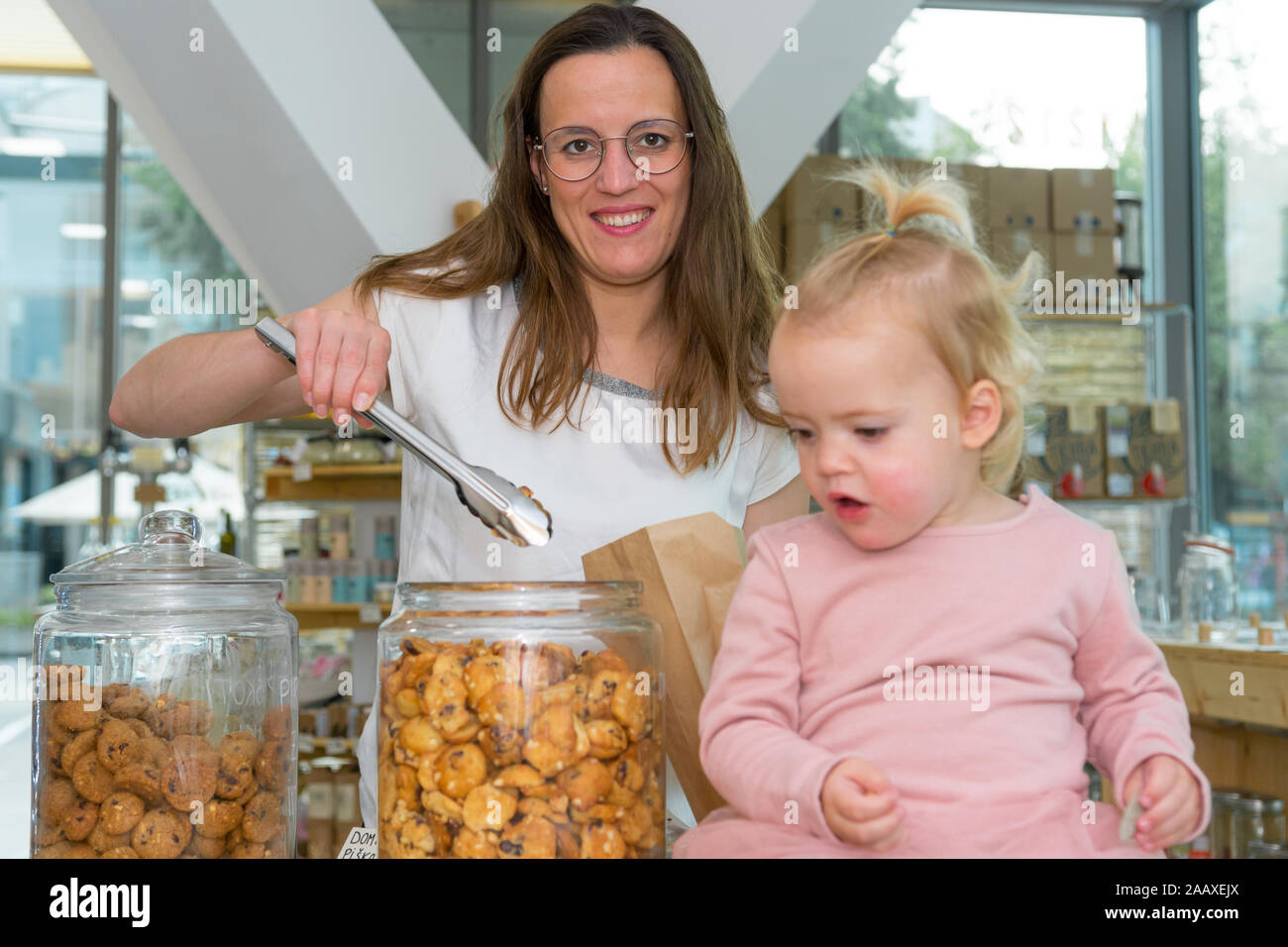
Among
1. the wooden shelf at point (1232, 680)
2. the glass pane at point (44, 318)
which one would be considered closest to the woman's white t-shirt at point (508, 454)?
the wooden shelf at point (1232, 680)

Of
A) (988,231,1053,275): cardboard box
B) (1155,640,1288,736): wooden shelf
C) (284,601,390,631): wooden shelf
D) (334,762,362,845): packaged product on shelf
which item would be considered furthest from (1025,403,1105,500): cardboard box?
(334,762,362,845): packaged product on shelf

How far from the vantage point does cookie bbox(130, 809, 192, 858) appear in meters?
0.71

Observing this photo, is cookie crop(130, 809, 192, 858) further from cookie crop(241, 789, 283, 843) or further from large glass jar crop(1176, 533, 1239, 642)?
large glass jar crop(1176, 533, 1239, 642)

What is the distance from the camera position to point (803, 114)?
8.43ft

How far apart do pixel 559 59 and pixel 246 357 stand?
445mm

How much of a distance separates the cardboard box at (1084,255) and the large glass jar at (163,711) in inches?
150

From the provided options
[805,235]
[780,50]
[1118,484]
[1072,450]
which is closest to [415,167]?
[780,50]

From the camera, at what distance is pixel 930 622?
2.50 ft

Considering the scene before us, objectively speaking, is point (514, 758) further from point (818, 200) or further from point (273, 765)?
point (818, 200)

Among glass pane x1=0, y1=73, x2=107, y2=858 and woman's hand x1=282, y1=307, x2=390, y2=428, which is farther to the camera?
glass pane x1=0, y1=73, x2=107, y2=858

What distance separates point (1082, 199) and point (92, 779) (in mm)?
4041

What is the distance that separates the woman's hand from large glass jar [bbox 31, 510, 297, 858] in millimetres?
132

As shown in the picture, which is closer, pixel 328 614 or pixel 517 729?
pixel 517 729
